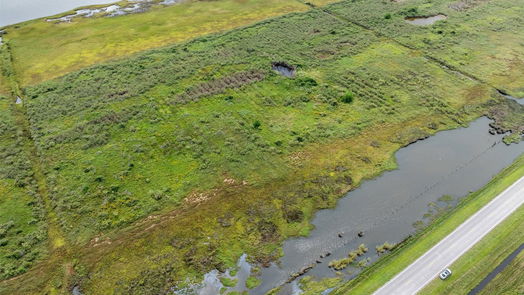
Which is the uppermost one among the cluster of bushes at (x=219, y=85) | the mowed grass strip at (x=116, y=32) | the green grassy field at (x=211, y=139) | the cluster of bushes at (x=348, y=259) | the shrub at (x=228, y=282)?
the mowed grass strip at (x=116, y=32)

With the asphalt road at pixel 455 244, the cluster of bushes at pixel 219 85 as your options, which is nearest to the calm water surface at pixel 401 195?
the asphalt road at pixel 455 244

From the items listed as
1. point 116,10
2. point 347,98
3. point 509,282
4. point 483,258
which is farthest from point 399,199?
point 116,10

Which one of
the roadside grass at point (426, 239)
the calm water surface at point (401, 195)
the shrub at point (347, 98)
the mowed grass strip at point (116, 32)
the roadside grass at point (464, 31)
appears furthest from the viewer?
the mowed grass strip at point (116, 32)

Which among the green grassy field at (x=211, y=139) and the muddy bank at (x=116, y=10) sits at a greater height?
the muddy bank at (x=116, y=10)

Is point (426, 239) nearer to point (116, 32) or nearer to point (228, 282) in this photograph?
point (228, 282)

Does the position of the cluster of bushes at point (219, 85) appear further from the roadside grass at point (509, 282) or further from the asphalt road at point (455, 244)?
the roadside grass at point (509, 282)

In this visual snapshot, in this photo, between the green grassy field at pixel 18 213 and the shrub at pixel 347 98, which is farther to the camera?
the shrub at pixel 347 98

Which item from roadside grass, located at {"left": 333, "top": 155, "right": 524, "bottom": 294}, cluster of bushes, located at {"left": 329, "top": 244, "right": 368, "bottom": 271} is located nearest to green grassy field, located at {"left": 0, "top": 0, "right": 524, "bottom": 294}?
cluster of bushes, located at {"left": 329, "top": 244, "right": 368, "bottom": 271}

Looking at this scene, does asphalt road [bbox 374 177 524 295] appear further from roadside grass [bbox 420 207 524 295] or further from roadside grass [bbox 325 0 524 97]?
roadside grass [bbox 325 0 524 97]
